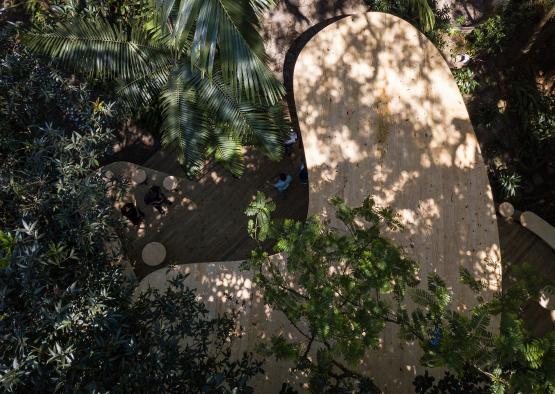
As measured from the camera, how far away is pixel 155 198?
9719mm

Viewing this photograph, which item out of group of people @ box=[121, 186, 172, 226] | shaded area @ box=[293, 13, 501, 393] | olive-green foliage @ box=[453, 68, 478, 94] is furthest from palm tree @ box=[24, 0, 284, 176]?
olive-green foliage @ box=[453, 68, 478, 94]

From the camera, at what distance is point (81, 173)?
5297 millimetres

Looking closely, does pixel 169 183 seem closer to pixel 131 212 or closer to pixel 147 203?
pixel 147 203

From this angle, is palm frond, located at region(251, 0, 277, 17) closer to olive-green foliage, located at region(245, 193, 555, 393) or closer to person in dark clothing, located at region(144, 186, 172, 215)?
olive-green foliage, located at region(245, 193, 555, 393)

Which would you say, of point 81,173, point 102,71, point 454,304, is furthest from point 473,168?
point 102,71

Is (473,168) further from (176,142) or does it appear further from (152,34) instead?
(152,34)

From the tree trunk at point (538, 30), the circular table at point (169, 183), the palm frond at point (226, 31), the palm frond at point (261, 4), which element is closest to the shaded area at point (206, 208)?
the circular table at point (169, 183)

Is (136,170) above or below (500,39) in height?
below

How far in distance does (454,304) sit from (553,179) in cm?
528

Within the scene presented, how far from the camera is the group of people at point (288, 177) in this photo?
9789 millimetres

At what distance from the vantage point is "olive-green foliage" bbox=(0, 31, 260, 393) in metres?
4.05

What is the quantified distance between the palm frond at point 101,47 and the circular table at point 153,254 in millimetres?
3831

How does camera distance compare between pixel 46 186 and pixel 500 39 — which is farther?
pixel 500 39

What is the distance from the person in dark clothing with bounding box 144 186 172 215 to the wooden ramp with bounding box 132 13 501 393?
2.23m
